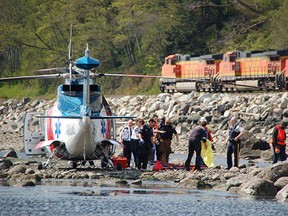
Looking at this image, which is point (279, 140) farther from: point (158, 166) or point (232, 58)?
point (232, 58)

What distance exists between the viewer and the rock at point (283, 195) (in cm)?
2436

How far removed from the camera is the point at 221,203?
2414cm

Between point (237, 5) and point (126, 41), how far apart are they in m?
10.0

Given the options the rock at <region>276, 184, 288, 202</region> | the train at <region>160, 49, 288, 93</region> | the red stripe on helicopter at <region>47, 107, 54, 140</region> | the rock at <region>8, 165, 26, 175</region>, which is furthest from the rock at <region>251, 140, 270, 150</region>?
the train at <region>160, 49, 288, 93</region>

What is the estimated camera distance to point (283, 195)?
24531 mm

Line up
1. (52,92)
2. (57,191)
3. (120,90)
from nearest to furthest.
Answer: (57,191), (120,90), (52,92)

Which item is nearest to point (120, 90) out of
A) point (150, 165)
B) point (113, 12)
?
point (113, 12)

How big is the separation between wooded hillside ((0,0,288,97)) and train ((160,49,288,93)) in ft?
20.9

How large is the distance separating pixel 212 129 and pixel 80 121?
21.3 meters

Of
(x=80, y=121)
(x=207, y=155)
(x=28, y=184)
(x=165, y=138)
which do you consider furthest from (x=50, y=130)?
(x=207, y=155)

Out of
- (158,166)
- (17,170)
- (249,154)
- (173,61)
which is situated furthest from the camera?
(173,61)

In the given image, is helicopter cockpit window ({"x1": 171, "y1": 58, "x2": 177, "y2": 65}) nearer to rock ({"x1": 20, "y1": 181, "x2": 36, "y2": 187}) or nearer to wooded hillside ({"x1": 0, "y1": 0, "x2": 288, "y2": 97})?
wooded hillside ({"x1": 0, "y1": 0, "x2": 288, "y2": 97})

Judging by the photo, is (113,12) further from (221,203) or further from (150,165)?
(221,203)

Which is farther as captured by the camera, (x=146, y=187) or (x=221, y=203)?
(x=146, y=187)
